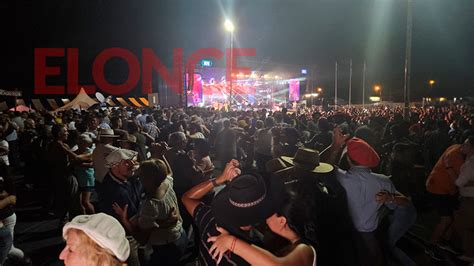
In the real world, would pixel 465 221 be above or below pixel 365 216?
below

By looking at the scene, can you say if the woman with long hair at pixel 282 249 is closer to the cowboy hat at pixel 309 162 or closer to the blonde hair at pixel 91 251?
the blonde hair at pixel 91 251

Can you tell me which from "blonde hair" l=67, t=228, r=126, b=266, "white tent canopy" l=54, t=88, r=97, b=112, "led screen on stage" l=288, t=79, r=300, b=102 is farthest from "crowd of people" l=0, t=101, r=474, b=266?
"led screen on stage" l=288, t=79, r=300, b=102

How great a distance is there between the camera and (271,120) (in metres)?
9.05

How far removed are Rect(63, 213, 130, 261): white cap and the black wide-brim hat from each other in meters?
0.54

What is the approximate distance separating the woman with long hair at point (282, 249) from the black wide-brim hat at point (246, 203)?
0.24 feet

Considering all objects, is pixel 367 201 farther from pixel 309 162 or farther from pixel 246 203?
pixel 246 203

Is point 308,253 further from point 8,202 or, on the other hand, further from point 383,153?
point 383,153

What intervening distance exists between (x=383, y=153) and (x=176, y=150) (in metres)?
4.24

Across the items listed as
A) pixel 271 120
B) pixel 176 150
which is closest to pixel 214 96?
pixel 271 120

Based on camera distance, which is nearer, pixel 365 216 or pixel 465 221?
pixel 365 216

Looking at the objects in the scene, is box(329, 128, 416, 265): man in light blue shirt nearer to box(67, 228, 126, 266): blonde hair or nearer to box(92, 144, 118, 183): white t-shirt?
box(67, 228, 126, 266): blonde hair

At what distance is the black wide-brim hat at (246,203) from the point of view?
2.05 meters

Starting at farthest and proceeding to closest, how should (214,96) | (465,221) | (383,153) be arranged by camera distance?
1. (214,96)
2. (383,153)
3. (465,221)

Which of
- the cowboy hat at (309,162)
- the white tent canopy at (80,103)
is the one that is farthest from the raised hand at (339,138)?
the white tent canopy at (80,103)
